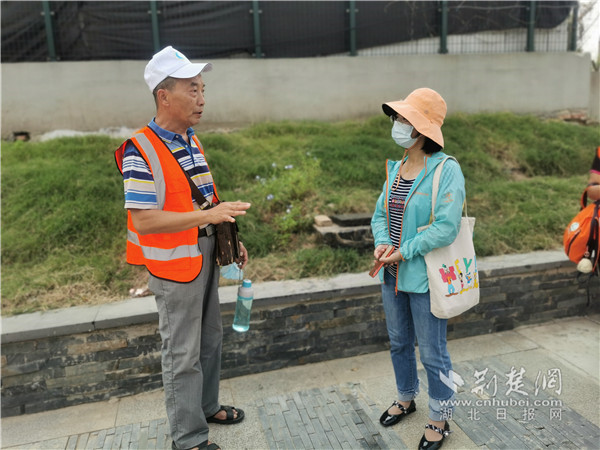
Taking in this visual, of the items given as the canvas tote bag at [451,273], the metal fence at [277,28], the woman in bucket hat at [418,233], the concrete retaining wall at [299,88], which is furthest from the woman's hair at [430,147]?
the metal fence at [277,28]

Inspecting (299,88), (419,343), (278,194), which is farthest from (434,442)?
(299,88)

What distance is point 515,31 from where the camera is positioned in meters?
8.41

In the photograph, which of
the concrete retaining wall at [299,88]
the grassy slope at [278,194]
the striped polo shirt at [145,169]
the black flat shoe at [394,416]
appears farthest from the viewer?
the concrete retaining wall at [299,88]

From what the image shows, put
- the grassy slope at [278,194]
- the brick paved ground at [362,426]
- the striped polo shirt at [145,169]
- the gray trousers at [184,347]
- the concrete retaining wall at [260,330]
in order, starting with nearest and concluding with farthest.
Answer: the striped polo shirt at [145,169] → the gray trousers at [184,347] → the brick paved ground at [362,426] → the concrete retaining wall at [260,330] → the grassy slope at [278,194]

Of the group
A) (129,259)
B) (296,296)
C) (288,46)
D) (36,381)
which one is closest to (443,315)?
(296,296)

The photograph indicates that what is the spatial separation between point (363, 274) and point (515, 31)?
7.00 meters

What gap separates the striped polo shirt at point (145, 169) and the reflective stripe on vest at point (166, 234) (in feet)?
0.10

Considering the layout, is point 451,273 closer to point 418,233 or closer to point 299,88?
point 418,233

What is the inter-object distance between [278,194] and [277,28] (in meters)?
3.79

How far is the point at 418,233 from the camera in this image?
2.39 metres

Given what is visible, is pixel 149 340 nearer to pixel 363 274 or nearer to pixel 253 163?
pixel 363 274

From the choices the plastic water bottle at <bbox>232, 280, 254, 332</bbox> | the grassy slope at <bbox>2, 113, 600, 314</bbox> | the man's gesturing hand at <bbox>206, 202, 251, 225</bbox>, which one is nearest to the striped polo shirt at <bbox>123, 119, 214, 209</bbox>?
the man's gesturing hand at <bbox>206, 202, 251, 225</bbox>

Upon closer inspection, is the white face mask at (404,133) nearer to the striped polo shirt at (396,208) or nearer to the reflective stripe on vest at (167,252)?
the striped polo shirt at (396,208)

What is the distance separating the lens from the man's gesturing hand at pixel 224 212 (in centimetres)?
230
